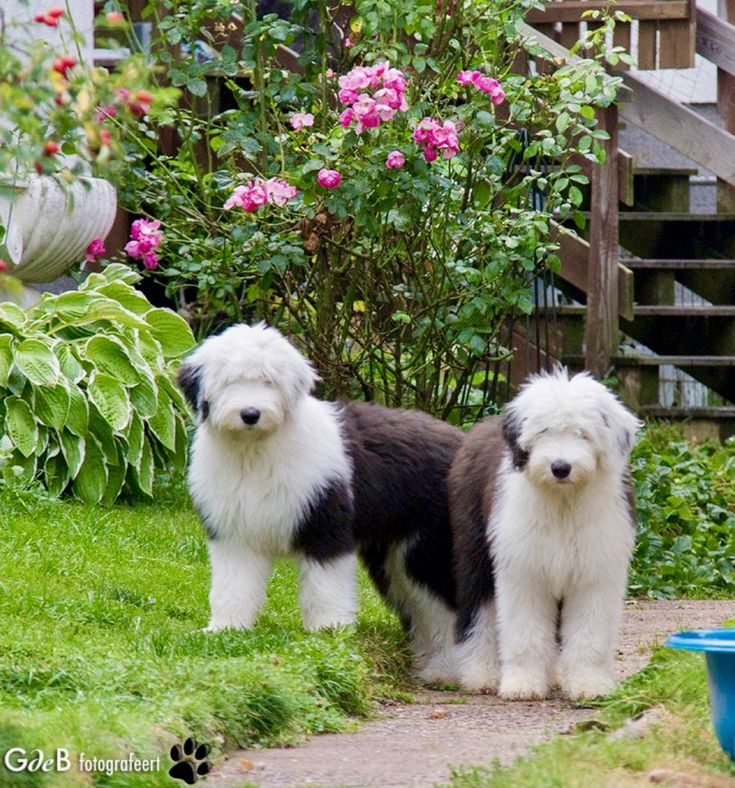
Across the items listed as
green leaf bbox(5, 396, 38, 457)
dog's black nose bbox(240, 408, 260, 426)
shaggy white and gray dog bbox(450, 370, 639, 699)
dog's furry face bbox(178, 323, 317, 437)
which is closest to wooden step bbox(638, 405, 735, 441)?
green leaf bbox(5, 396, 38, 457)

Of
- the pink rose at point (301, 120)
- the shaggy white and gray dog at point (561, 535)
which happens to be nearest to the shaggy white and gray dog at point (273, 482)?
the shaggy white and gray dog at point (561, 535)

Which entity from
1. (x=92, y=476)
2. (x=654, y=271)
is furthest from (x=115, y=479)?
(x=654, y=271)

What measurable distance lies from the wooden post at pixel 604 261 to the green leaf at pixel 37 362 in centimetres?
352

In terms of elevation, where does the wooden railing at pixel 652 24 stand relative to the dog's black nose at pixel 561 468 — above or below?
above

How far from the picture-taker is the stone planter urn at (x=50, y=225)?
8.73m

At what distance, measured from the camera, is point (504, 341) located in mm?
9859

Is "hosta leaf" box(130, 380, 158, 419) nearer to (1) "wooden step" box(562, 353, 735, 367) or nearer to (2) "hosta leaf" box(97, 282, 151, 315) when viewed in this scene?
(2) "hosta leaf" box(97, 282, 151, 315)

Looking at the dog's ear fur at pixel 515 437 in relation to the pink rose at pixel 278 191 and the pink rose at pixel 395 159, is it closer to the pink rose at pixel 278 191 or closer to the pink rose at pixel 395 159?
the pink rose at pixel 395 159

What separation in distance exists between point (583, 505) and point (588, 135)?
2998 mm

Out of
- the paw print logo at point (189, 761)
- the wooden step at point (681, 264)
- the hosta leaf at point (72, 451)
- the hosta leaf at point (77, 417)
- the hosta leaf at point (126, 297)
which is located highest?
the wooden step at point (681, 264)

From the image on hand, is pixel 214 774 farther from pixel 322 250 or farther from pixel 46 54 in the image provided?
pixel 322 250

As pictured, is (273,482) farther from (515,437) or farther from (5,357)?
(5,357)

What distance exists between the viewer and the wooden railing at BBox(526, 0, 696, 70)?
33.6 ft

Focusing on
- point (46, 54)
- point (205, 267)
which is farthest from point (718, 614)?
point (46, 54)
